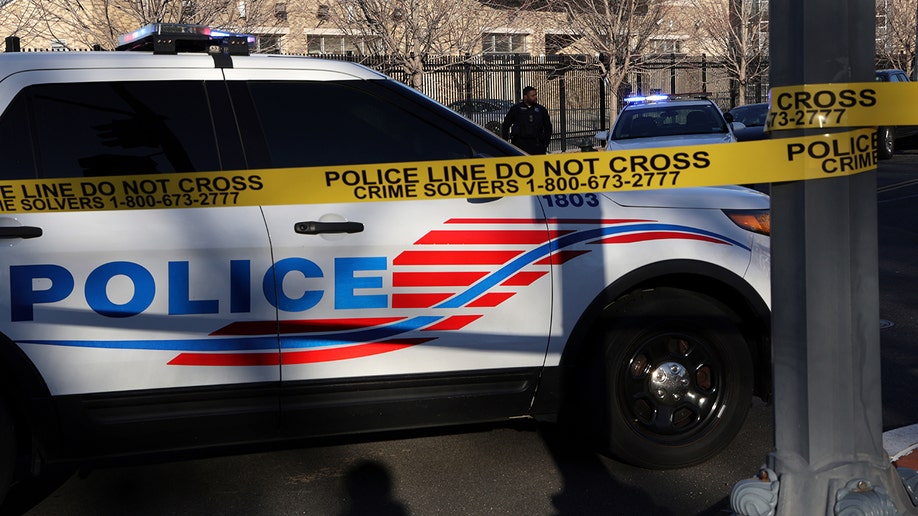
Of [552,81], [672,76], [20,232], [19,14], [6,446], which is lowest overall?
[6,446]

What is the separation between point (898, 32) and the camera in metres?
42.0

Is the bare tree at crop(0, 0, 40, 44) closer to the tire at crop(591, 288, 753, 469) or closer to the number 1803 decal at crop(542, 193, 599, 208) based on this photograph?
the number 1803 decal at crop(542, 193, 599, 208)

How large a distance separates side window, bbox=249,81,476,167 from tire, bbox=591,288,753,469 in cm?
105

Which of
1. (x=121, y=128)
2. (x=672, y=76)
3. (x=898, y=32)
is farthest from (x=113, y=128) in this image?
(x=898, y=32)

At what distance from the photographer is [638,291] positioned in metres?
4.55

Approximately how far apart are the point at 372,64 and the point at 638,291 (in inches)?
721

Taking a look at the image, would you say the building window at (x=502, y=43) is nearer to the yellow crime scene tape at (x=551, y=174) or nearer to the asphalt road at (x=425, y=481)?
the asphalt road at (x=425, y=481)

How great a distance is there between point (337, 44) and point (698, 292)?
27165 millimetres

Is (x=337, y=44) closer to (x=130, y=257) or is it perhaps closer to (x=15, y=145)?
(x=15, y=145)

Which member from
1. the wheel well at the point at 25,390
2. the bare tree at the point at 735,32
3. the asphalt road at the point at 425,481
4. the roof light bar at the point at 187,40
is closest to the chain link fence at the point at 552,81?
the bare tree at the point at 735,32

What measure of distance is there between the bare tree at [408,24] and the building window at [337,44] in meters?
0.05

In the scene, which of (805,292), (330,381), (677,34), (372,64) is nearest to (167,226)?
(330,381)

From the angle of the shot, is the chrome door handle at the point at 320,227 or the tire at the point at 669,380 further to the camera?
the tire at the point at 669,380

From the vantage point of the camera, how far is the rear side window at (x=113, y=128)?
408 cm
